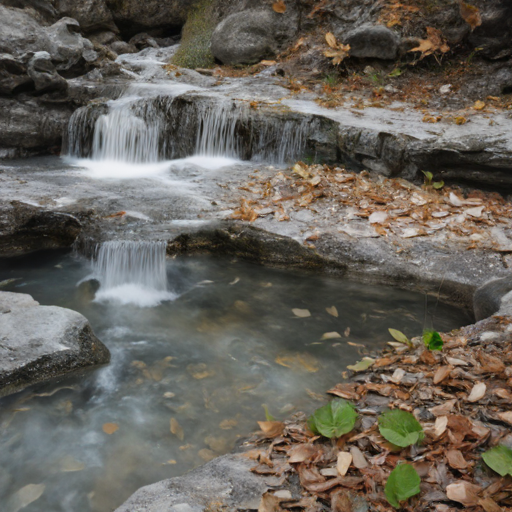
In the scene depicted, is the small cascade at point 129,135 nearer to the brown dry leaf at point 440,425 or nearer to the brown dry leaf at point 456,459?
the brown dry leaf at point 440,425

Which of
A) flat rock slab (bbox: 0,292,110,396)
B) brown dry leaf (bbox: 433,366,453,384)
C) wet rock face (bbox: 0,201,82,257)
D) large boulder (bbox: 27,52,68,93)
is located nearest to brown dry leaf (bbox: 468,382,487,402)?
brown dry leaf (bbox: 433,366,453,384)

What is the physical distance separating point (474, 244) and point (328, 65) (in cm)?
656

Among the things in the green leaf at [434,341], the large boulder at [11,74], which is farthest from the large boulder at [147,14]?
the green leaf at [434,341]

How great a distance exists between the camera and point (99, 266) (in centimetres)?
489

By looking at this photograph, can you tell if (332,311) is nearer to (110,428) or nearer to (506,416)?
(506,416)

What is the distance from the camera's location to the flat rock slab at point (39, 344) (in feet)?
10.3

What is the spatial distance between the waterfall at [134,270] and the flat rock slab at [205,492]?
8.43 feet

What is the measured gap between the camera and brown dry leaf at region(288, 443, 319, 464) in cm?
229

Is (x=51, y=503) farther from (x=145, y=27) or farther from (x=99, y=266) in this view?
(x=145, y=27)

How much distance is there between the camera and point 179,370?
11.6 feet

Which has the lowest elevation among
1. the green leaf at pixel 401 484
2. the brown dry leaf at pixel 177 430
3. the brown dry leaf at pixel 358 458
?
the brown dry leaf at pixel 177 430

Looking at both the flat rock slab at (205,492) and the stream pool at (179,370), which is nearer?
the flat rock slab at (205,492)

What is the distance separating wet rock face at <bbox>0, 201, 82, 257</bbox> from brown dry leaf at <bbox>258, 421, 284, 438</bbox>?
11.2 feet

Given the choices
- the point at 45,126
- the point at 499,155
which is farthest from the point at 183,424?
the point at 45,126
